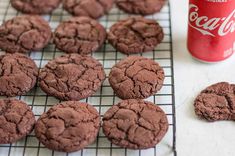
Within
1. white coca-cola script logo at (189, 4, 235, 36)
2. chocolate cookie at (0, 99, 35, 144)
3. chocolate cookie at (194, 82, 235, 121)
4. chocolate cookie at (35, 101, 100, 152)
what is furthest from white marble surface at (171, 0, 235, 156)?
chocolate cookie at (0, 99, 35, 144)

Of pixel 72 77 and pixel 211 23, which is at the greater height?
pixel 211 23

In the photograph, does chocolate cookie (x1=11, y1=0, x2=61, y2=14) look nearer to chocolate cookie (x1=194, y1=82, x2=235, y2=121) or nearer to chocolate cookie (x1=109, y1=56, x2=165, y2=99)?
chocolate cookie (x1=109, y1=56, x2=165, y2=99)

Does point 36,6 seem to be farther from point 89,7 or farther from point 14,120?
point 14,120

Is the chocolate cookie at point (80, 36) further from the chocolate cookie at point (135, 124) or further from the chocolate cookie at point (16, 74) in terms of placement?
the chocolate cookie at point (135, 124)

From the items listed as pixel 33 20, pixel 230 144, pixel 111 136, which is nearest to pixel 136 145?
pixel 111 136

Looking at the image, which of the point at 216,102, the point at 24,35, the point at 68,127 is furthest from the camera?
the point at 24,35

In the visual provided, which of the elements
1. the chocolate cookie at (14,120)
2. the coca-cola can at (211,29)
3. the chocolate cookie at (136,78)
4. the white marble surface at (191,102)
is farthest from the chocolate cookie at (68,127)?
the coca-cola can at (211,29)

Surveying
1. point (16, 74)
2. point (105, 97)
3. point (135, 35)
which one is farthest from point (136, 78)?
point (16, 74)

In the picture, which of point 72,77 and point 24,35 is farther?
point 24,35
